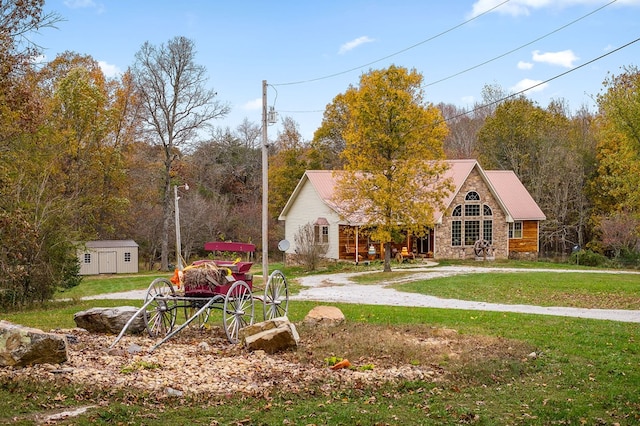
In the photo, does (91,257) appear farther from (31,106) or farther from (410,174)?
(31,106)

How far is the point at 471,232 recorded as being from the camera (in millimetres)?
36375

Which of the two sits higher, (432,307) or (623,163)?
(623,163)

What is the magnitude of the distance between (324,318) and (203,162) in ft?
123

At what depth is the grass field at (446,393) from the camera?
6.93m

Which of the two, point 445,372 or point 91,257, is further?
point 91,257

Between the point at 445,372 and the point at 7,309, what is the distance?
13.5 metres

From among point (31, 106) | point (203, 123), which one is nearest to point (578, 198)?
point (203, 123)

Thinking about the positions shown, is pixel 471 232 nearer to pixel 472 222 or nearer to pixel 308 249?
pixel 472 222

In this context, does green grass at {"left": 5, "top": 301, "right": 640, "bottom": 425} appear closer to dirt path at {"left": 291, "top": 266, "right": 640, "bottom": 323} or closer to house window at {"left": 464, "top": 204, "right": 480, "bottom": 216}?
dirt path at {"left": 291, "top": 266, "right": 640, "bottom": 323}

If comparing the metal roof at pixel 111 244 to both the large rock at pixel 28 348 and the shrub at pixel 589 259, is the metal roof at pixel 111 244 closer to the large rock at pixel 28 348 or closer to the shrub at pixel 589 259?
the shrub at pixel 589 259

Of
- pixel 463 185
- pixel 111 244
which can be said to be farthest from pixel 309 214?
pixel 111 244

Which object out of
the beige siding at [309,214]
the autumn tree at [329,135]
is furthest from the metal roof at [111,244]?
the autumn tree at [329,135]

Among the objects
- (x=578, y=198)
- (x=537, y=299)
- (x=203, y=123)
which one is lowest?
(x=537, y=299)

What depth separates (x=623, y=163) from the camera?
88.7 ft
